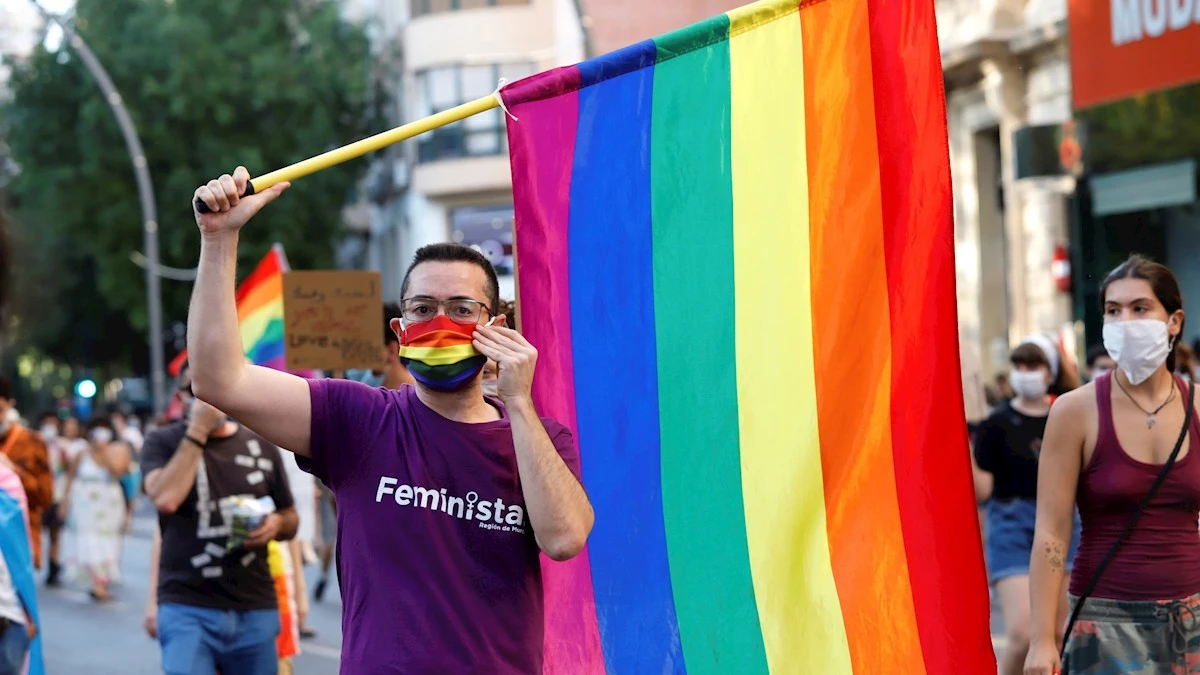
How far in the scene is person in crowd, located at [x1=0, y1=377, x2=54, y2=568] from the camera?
12.2 metres

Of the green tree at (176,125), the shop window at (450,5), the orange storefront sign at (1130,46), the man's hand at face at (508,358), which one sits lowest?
the man's hand at face at (508,358)

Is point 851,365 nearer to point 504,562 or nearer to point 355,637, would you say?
point 504,562

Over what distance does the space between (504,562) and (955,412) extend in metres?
1.00

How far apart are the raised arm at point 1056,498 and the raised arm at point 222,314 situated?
241 centimetres

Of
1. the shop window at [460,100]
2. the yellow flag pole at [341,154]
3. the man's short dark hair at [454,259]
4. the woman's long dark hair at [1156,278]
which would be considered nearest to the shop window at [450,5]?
A: the shop window at [460,100]

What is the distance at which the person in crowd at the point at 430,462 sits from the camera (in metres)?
3.60

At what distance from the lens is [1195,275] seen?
1831 cm

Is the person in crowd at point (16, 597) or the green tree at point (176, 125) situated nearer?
the person in crowd at point (16, 597)

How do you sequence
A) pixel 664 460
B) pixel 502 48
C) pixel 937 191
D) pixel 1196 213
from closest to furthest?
pixel 937 191, pixel 664 460, pixel 1196 213, pixel 502 48

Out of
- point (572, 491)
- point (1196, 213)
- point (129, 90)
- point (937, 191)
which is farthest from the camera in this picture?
point (129, 90)

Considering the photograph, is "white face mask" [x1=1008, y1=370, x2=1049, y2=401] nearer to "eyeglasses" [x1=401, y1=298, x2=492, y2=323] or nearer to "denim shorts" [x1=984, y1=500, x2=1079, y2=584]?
"denim shorts" [x1=984, y1=500, x2=1079, y2=584]

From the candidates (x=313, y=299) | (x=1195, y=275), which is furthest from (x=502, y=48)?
(x=313, y=299)

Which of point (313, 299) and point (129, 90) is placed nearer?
point (313, 299)

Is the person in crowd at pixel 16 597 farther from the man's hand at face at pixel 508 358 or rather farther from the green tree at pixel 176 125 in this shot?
the green tree at pixel 176 125
